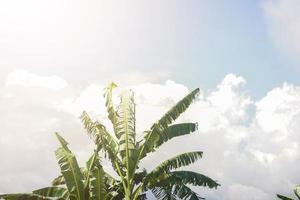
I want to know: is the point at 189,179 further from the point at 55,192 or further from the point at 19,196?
the point at 19,196

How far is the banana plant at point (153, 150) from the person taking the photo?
18266mm

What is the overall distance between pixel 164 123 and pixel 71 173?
4.09 metres

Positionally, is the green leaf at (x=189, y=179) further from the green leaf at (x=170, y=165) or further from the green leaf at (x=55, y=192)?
the green leaf at (x=55, y=192)

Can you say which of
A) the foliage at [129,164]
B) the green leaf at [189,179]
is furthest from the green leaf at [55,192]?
the green leaf at [189,179]

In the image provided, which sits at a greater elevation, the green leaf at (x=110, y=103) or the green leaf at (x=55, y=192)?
Answer: the green leaf at (x=110, y=103)

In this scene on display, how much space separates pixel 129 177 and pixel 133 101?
319cm

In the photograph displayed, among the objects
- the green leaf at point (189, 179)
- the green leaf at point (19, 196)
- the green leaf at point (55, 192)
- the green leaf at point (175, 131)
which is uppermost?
the green leaf at point (175, 131)

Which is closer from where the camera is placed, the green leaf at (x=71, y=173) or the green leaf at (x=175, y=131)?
the green leaf at (x=71, y=173)

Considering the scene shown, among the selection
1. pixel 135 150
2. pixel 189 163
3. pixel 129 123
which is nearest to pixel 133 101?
pixel 129 123

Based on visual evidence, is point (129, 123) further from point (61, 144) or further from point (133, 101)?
point (61, 144)

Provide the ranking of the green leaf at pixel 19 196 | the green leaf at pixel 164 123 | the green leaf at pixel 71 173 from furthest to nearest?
1. the green leaf at pixel 164 123
2. the green leaf at pixel 19 196
3. the green leaf at pixel 71 173

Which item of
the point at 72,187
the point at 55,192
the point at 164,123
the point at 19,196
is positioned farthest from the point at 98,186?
the point at 164,123

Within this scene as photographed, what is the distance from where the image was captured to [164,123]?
1870cm

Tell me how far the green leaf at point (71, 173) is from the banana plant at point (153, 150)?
5.40 feet
